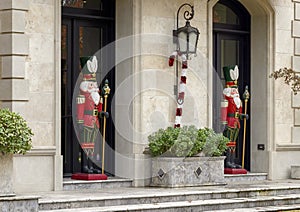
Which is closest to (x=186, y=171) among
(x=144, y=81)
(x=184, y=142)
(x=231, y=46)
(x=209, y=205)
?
(x=184, y=142)

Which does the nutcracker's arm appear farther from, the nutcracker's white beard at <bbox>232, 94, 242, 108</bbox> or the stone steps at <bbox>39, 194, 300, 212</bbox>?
the nutcracker's white beard at <bbox>232, 94, 242, 108</bbox>

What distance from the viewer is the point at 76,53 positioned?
16.9 m

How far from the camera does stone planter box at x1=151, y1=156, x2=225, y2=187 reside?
A: 16094mm

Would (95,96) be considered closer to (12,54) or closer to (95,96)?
(95,96)

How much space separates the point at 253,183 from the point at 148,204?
4.03 metres

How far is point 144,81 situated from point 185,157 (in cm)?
169

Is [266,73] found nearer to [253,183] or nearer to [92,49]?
[253,183]

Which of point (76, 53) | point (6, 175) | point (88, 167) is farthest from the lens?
point (76, 53)

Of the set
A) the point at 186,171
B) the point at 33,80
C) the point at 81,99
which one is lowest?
the point at 186,171

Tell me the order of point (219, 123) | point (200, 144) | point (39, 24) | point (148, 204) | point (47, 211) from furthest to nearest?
point (219, 123) < point (200, 144) < point (39, 24) < point (148, 204) < point (47, 211)

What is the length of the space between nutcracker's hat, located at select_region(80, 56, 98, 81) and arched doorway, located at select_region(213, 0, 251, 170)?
3.49 m

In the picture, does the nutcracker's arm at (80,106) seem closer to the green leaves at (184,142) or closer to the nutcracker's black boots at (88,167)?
the nutcracker's black boots at (88,167)

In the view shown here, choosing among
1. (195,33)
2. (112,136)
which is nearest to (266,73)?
(195,33)

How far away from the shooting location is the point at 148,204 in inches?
560
